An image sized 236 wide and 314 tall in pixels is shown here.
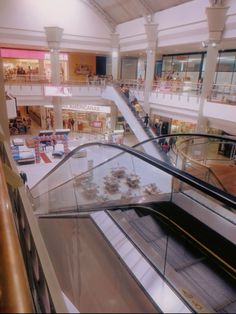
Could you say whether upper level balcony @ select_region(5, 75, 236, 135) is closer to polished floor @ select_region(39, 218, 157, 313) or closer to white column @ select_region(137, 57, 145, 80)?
white column @ select_region(137, 57, 145, 80)

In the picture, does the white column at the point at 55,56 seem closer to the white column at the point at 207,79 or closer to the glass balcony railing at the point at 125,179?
the glass balcony railing at the point at 125,179

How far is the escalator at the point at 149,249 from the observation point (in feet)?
5.41

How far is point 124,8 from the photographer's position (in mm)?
15719

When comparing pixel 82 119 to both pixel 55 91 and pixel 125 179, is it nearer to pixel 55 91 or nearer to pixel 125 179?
pixel 55 91

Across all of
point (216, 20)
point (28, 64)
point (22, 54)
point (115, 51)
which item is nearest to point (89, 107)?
point (115, 51)

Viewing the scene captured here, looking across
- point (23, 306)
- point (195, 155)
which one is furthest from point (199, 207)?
point (195, 155)

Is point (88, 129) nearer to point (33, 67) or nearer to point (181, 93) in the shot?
point (33, 67)

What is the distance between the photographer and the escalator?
1.65 m

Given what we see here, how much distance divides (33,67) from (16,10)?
6.39 metres

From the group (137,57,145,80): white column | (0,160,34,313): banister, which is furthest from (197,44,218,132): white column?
(0,160,34,313): banister

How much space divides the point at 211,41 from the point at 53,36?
32.7 feet

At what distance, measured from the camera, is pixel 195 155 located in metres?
7.95

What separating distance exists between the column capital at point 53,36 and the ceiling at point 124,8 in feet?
10.8

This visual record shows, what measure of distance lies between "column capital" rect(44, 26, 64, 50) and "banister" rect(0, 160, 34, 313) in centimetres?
1733
